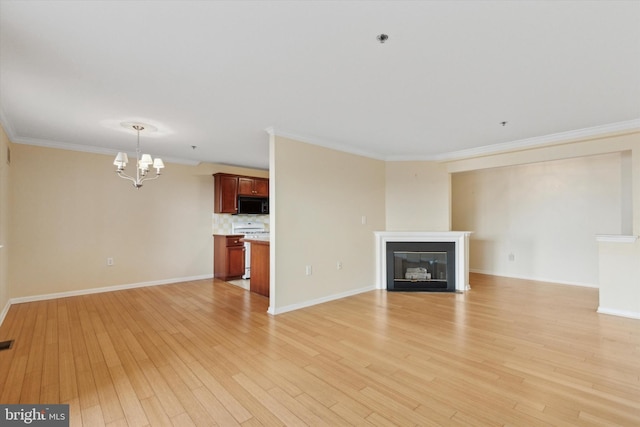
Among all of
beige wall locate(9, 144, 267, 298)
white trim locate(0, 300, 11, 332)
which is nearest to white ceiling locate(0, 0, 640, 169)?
beige wall locate(9, 144, 267, 298)

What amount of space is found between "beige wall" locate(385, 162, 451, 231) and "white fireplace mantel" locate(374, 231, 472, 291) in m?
0.35

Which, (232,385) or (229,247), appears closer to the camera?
(232,385)

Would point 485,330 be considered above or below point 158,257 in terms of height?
below

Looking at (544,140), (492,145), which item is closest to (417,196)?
(492,145)

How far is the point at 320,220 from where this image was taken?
4309 millimetres

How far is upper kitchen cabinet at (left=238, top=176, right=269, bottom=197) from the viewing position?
6.20 metres

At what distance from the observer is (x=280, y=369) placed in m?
2.37

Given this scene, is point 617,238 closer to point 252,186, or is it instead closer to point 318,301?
point 318,301

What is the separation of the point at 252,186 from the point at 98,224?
2.78m

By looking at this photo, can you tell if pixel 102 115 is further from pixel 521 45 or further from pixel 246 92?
pixel 521 45

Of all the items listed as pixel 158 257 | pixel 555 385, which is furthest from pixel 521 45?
pixel 158 257

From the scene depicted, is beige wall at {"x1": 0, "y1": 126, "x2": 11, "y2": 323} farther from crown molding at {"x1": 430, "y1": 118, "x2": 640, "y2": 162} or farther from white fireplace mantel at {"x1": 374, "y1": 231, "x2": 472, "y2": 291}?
crown molding at {"x1": 430, "y1": 118, "x2": 640, "y2": 162}

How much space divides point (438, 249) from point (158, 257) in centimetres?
506

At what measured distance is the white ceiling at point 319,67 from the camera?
1.68m
